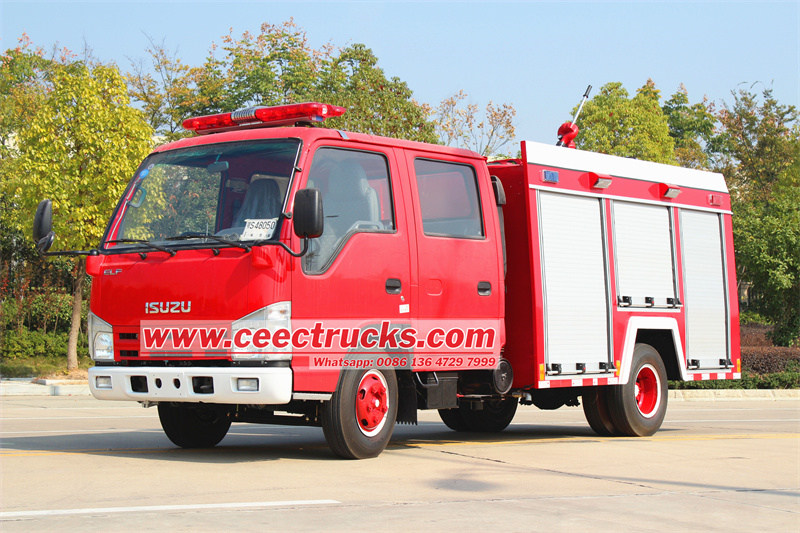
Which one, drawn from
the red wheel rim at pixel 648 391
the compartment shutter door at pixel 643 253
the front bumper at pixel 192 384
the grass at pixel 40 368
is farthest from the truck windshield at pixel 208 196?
the grass at pixel 40 368

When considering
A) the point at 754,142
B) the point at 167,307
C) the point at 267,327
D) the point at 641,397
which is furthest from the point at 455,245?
the point at 754,142

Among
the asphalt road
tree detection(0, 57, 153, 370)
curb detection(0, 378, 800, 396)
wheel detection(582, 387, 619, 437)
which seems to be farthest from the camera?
tree detection(0, 57, 153, 370)

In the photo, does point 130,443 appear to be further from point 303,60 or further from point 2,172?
point 303,60

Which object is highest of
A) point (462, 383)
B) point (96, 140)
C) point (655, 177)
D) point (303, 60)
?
point (303, 60)

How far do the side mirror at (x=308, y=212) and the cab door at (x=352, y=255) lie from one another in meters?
0.39

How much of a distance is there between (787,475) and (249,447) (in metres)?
5.05

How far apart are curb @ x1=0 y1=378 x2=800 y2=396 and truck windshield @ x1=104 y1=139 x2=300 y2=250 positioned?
39.7ft

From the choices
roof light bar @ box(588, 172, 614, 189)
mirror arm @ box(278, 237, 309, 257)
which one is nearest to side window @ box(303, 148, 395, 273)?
mirror arm @ box(278, 237, 309, 257)

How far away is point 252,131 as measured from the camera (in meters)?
9.12

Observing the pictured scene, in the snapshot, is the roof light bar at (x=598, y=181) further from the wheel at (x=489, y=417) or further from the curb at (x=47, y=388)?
the curb at (x=47, y=388)

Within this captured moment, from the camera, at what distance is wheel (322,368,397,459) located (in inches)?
341

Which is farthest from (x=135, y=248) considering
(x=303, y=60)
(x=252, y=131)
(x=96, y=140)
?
(x=303, y=60)

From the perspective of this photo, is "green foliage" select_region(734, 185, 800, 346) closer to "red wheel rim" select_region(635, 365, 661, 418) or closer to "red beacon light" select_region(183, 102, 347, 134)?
"red wheel rim" select_region(635, 365, 661, 418)

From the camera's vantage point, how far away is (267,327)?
27.1 ft
